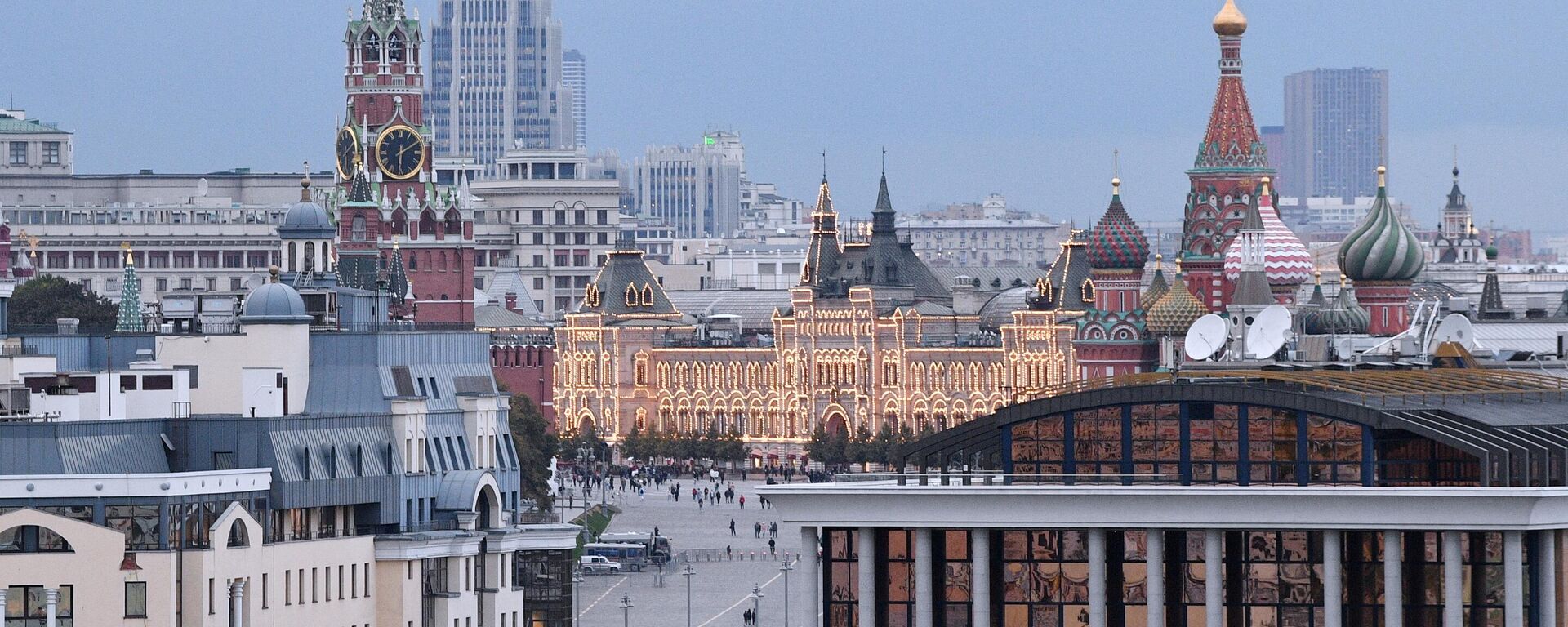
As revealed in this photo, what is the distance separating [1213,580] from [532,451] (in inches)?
3454

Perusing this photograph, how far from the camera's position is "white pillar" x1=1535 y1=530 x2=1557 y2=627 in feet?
285

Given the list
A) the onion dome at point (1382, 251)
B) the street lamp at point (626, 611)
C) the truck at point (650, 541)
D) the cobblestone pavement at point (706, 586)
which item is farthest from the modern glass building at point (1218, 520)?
the onion dome at point (1382, 251)

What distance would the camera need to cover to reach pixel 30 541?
297 feet

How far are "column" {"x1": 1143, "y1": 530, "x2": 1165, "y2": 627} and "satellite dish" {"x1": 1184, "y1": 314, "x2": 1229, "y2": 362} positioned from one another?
24108 millimetres

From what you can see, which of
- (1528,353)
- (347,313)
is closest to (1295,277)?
(1528,353)

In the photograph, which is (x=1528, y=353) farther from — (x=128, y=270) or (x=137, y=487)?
(x=137, y=487)

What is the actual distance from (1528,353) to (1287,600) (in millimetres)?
53153

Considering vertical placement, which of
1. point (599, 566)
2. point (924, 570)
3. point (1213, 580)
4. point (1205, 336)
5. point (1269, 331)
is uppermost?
point (1269, 331)

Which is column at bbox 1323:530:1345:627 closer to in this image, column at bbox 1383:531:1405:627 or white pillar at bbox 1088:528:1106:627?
Answer: column at bbox 1383:531:1405:627

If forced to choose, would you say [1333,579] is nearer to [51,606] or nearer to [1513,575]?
[1513,575]

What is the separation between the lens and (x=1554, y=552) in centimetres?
8706

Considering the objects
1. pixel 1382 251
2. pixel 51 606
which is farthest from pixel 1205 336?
pixel 1382 251

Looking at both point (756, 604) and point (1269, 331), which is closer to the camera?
point (1269, 331)

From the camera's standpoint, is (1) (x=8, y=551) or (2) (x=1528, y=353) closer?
(1) (x=8, y=551)
